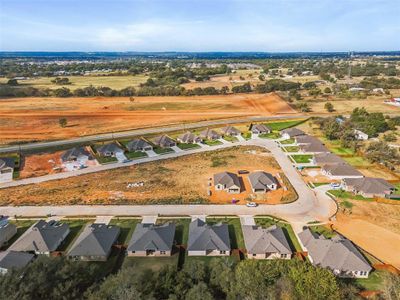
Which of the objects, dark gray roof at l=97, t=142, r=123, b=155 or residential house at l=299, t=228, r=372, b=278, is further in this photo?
dark gray roof at l=97, t=142, r=123, b=155

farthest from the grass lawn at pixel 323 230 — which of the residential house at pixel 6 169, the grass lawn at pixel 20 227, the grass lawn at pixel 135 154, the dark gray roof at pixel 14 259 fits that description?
the residential house at pixel 6 169

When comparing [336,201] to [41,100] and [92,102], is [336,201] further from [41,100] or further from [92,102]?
[41,100]

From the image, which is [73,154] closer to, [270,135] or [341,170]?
[270,135]

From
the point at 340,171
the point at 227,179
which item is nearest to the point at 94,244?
the point at 227,179

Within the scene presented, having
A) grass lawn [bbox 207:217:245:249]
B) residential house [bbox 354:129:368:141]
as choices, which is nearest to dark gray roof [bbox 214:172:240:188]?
grass lawn [bbox 207:217:245:249]

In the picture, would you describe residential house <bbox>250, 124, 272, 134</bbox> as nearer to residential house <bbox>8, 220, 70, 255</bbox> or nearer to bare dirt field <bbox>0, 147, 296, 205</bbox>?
bare dirt field <bbox>0, 147, 296, 205</bbox>

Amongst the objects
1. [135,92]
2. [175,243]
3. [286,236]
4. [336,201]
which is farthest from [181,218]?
[135,92]

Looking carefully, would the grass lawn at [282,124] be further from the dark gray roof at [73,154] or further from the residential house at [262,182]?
the dark gray roof at [73,154]
